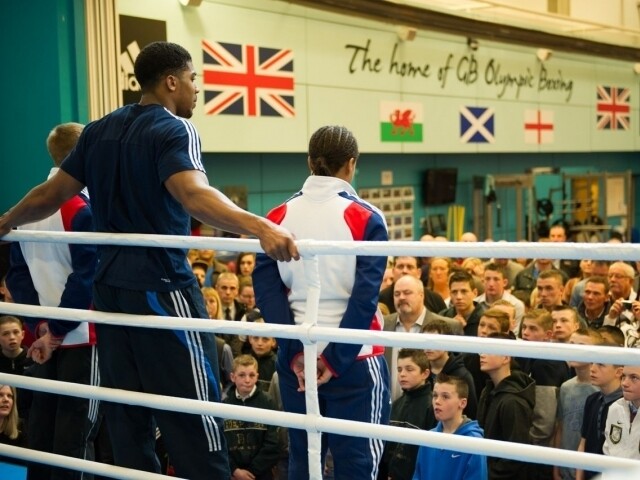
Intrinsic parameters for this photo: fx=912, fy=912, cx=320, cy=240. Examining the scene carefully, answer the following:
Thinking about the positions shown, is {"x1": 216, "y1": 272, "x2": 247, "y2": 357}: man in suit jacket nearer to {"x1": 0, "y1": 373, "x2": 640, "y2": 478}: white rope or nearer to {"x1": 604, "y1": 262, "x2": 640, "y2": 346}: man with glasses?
{"x1": 604, "y1": 262, "x2": 640, "y2": 346}: man with glasses

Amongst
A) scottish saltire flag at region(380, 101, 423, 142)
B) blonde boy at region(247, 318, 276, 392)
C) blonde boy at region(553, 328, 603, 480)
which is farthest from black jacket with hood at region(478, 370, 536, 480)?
scottish saltire flag at region(380, 101, 423, 142)

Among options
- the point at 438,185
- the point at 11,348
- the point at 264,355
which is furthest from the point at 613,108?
the point at 11,348

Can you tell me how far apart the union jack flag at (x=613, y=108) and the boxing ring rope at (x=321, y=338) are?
623 inches

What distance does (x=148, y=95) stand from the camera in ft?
10.2

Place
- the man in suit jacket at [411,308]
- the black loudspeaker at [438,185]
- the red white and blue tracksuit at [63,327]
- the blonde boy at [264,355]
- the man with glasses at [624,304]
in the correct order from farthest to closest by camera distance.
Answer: the black loudspeaker at [438,185]
the blonde boy at [264,355]
the man in suit jacket at [411,308]
the man with glasses at [624,304]
the red white and blue tracksuit at [63,327]

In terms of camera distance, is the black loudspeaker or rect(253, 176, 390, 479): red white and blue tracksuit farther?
the black loudspeaker

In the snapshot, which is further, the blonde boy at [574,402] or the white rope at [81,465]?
the blonde boy at [574,402]

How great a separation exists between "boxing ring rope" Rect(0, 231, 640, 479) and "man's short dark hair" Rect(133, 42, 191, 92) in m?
0.56

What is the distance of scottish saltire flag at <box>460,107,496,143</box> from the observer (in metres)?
14.6

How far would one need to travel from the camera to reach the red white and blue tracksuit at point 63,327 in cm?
349

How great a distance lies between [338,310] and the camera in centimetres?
318

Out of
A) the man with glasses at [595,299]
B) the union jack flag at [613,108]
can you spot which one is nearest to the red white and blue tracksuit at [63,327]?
the man with glasses at [595,299]

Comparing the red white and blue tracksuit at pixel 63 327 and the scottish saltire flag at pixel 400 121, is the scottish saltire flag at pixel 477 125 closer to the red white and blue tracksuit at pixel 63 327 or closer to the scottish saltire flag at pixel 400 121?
the scottish saltire flag at pixel 400 121

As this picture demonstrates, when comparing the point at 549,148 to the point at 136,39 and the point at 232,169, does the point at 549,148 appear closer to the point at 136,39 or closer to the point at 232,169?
the point at 232,169
